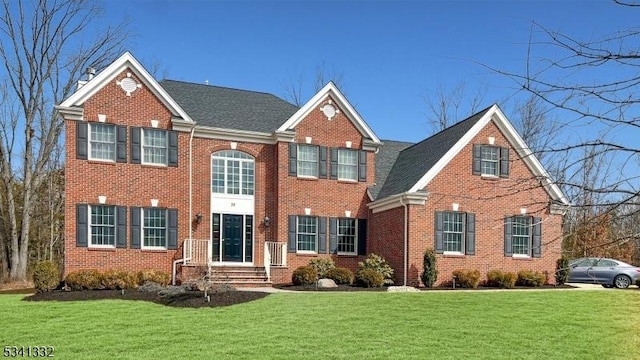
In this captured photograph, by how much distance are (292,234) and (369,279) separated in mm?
4173

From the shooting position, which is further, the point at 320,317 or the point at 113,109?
the point at 113,109

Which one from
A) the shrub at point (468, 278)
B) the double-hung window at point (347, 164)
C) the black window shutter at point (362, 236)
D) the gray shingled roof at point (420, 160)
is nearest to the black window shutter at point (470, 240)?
the shrub at point (468, 278)

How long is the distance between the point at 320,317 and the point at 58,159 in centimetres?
2880

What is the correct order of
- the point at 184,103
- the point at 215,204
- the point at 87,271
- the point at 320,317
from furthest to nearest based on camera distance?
the point at 184,103, the point at 215,204, the point at 87,271, the point at 320,317

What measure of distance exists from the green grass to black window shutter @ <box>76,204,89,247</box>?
3.73m

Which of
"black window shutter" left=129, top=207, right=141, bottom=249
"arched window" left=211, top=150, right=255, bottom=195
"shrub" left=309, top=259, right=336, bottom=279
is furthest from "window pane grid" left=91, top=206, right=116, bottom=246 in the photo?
"shrub" left=309, top=259, right=336, bottom=279

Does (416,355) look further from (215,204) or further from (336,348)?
(215,204)

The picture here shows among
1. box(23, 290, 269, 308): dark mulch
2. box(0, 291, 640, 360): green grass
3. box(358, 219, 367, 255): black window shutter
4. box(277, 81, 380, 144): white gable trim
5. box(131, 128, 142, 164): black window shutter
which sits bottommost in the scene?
box(23, 290, 269, 308): dark mulch

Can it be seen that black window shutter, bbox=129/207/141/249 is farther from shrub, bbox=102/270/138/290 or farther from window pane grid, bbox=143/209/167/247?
shrub, bbox=102/270/138/290

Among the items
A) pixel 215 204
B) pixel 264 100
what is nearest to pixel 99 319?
pixel 215 204

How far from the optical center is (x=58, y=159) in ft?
112

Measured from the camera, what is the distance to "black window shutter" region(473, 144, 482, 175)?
834 inches

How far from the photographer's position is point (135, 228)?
19266 mm

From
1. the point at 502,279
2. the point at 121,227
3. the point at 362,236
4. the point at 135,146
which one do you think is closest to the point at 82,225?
the point at 121,227
